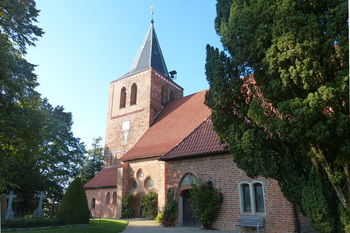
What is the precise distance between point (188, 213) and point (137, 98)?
560 inches

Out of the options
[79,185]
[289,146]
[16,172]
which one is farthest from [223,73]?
[16,172]

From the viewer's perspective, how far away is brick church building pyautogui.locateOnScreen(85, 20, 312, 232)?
10.9m

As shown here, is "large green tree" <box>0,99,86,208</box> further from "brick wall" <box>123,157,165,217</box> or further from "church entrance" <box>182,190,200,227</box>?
"church entrance" <box>182,190,200,227</box>

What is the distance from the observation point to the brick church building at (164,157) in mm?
10898

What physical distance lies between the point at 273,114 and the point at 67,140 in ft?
86.6

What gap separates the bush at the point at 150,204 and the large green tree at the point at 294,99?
10987 mm

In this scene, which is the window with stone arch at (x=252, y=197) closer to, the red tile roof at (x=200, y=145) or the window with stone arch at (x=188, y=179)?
the red tile roof at (x=200, y=145)

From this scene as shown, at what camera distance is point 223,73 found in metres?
7.60

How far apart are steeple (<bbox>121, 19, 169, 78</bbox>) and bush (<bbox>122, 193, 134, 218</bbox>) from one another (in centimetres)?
1263

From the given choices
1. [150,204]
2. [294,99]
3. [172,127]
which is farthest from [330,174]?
[172,127]

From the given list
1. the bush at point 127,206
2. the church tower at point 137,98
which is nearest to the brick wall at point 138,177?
the bush at point 127,206

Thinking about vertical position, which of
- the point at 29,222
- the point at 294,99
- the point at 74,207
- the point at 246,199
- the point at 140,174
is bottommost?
the point at 29,222

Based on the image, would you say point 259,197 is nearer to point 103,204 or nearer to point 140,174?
point 140,174

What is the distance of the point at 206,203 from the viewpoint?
1147cm
